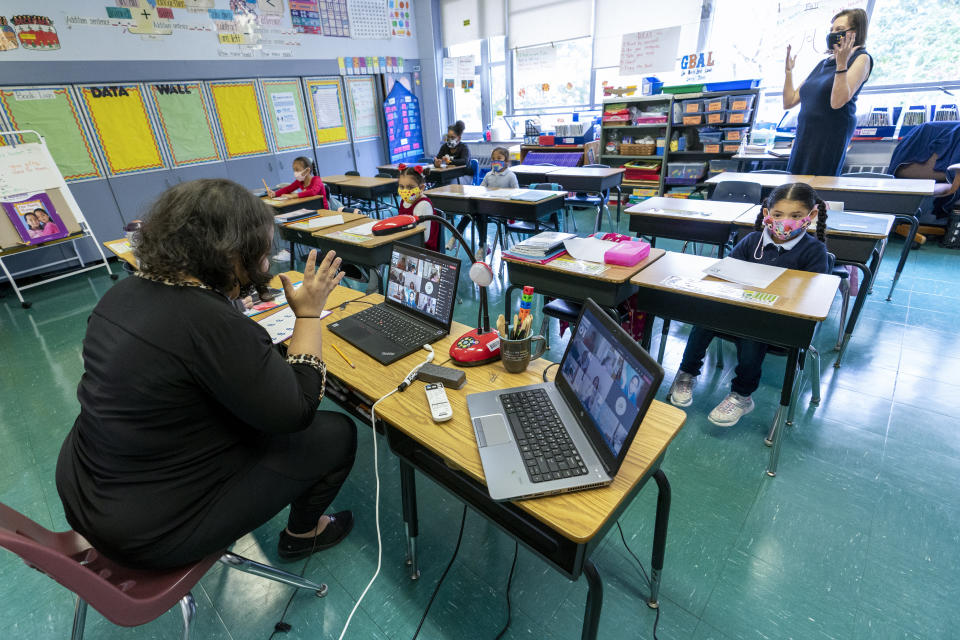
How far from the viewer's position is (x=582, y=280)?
2092mm

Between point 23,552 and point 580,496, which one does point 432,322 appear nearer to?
point 580,496

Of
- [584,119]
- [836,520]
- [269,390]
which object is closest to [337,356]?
[269,390]

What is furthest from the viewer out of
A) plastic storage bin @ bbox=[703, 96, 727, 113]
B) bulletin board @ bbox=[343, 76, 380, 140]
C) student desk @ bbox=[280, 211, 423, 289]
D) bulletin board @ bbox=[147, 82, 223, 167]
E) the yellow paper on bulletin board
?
bulletin board @ bbox=[343, 76, 380, 140]

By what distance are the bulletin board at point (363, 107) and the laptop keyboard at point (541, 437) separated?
7177 mm

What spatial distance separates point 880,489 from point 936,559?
0.99 ft

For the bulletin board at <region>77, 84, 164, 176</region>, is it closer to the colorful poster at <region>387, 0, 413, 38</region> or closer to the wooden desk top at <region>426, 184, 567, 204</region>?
the wooden desk top at <region>426, 184, 567, 204</region>

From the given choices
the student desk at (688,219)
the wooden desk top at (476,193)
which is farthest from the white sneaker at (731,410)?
the wooden desk top at (476,193)

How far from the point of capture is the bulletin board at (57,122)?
4309mm

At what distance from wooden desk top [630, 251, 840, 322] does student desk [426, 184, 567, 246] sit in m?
1.72

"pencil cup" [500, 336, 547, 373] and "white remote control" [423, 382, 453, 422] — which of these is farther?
"pencil cup" [500, 336, 547, 373]

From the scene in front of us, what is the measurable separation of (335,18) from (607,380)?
7.61 m

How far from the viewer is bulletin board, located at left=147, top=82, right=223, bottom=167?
17.0 ft

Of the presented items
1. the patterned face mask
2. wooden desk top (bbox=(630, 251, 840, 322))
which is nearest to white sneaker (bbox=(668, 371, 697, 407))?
wooden desk top (bbox=(630, 251, 840, 322))

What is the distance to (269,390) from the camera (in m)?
0.97
